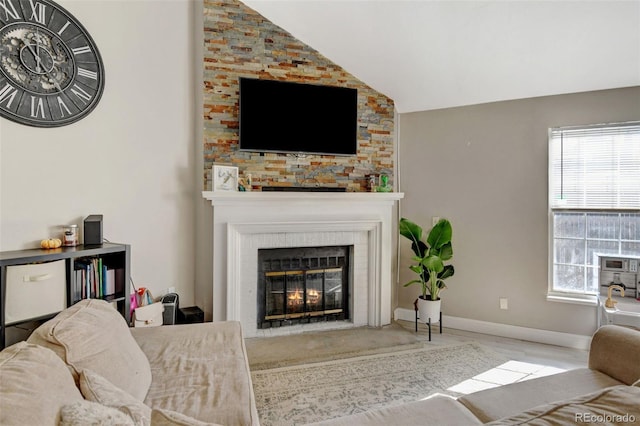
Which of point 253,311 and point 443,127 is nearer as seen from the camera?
point 253,311

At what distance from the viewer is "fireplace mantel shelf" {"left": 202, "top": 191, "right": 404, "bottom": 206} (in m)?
3.25

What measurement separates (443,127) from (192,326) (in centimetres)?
319

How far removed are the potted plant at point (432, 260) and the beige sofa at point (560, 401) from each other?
168 centimetres

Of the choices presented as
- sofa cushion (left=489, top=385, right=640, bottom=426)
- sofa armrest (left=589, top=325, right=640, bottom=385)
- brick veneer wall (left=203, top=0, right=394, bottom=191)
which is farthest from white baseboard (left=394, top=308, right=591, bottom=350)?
sofa cushion (left=489, top=385, right=640, bottom=426)

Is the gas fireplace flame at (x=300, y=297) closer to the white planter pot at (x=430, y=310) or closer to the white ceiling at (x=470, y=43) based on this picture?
the white planter pot at (x=430, y=310)

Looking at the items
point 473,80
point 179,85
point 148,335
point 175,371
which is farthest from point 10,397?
point 473,80

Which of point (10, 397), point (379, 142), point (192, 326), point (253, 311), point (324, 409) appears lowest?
point (324, 409)

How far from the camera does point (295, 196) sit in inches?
137

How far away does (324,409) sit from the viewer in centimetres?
228

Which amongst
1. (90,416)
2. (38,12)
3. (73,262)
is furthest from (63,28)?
(90,416)

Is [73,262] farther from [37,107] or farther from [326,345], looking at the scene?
[326,345]

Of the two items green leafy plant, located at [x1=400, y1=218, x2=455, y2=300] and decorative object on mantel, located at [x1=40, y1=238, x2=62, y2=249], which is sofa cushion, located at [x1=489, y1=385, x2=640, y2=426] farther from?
decorative object on mantel, located at [x1=40, y1=238, x2=62, y2=249]

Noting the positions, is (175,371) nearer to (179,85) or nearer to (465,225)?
(179,85)

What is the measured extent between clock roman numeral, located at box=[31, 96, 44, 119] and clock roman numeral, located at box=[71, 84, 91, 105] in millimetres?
249
